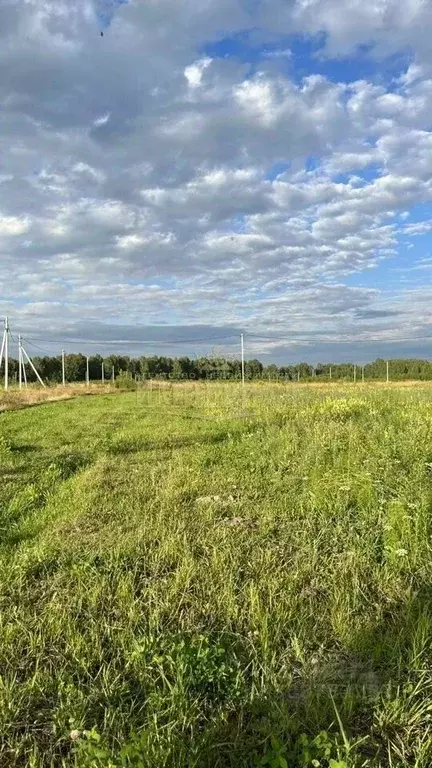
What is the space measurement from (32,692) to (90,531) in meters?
2.31

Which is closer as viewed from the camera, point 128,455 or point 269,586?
point 269,586

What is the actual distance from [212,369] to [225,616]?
38.2m

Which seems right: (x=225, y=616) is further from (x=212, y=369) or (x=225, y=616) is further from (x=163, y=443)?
(x=212, y=369)

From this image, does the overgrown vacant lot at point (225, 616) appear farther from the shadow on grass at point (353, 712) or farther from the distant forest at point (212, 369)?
the distant forest at point (212, 369)

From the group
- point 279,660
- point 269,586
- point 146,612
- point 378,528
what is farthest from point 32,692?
point 378,528

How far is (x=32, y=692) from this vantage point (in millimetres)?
2400

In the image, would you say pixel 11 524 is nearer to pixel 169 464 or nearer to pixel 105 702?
pixel 169 464

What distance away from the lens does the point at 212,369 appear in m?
41.2

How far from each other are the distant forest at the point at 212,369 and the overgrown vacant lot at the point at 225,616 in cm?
2787

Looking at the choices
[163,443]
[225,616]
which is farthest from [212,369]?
[225,616]

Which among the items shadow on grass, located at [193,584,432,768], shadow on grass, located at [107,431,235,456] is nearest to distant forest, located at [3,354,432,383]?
shadow on grass, located at [107,431,235,456]

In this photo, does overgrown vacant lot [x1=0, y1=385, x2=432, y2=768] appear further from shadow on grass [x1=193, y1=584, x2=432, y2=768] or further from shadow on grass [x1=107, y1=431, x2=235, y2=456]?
shadow on grass [x1=107, y1=431, x2=235, y2=456]

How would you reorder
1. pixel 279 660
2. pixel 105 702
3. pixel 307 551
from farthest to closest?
pixel 307 551, pixel 279 660, pixel 105 702

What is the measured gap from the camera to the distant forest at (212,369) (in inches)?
1602
